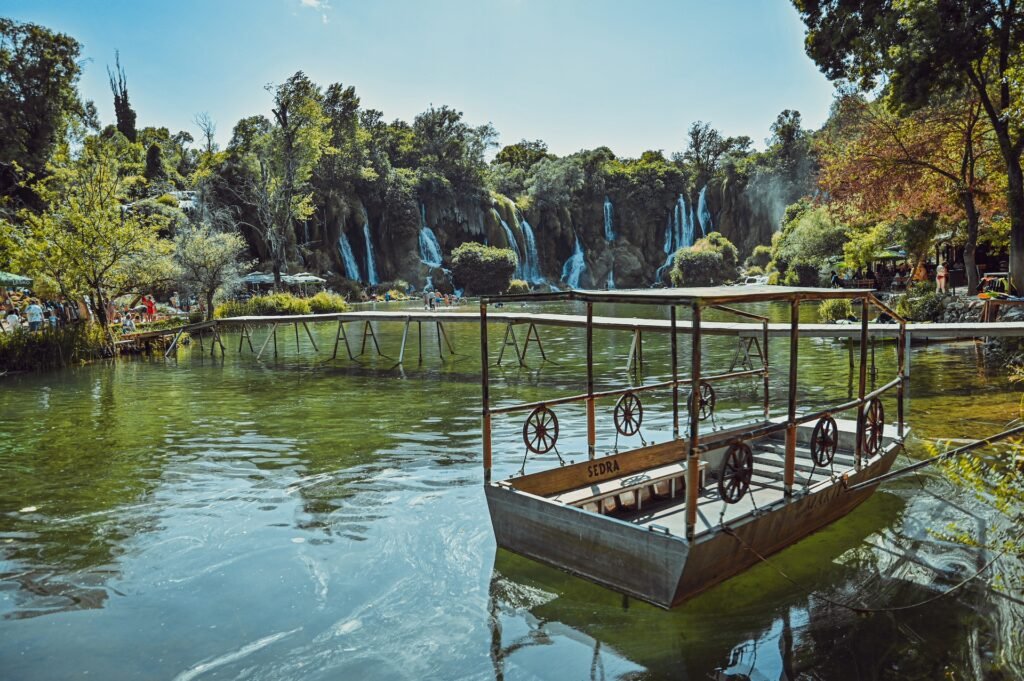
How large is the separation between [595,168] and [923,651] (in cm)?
7219

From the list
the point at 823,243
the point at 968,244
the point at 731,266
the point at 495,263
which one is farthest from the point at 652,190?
the point at 968,244

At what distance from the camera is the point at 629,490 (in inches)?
312

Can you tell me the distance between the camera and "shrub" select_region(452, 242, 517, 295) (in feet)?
196

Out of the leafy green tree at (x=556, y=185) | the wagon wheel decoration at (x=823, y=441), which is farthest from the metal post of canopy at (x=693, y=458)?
the leafy green tree at (x=556, y=185)

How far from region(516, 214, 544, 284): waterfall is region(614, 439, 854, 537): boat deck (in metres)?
56.9

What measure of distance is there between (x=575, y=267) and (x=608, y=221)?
23.8 ft

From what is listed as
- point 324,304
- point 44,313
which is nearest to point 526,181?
point 324,304

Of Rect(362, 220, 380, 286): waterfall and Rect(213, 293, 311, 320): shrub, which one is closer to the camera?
Rect(213, 293, 311, 320): shrub

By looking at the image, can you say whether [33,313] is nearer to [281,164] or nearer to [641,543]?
[281,164]

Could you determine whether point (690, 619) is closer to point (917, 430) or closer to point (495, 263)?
point (917, 430)

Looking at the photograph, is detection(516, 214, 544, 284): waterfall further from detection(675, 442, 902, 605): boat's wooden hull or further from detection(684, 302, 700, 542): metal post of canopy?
detection(684, 302, 700, 542): metal post of canopy

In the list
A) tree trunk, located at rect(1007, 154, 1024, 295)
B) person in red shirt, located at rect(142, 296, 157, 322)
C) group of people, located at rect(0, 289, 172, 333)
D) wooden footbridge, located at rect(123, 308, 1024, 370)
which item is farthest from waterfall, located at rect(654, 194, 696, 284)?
group of people, located at rect(0, 289, 172, 333)

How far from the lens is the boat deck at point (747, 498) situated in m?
7.55

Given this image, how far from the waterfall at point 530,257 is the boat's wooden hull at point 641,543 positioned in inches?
2324
